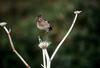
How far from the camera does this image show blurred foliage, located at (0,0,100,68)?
2.81 m

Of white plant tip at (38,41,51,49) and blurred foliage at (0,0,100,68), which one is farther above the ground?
white plant tip at (38,41,51,49)

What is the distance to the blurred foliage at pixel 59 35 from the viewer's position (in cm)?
281

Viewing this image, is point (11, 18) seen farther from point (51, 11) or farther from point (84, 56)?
point (84, 56)

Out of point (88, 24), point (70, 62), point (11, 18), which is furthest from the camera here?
point (11, 18)

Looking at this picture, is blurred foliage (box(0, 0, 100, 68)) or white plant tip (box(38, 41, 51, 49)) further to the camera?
blurred foliage (box(0, 0, 100, 68))

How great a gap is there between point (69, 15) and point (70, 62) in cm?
38

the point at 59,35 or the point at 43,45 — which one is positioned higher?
the point at 43,45

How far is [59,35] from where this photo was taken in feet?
10.1

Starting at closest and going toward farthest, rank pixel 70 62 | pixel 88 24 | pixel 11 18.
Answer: pixel 70 62, pixel 88 24, pixel 11 18

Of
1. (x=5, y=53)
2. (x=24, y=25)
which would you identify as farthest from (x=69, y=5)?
(x=5, y=53)

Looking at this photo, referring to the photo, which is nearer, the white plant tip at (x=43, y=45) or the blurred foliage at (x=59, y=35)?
the white plant tip at (x=43, y=45)

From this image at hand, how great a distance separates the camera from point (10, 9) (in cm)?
322

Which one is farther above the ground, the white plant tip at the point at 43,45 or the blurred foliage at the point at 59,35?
the white plant tip at the point at 43,45

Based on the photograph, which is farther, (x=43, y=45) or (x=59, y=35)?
(x=59, y=35)
